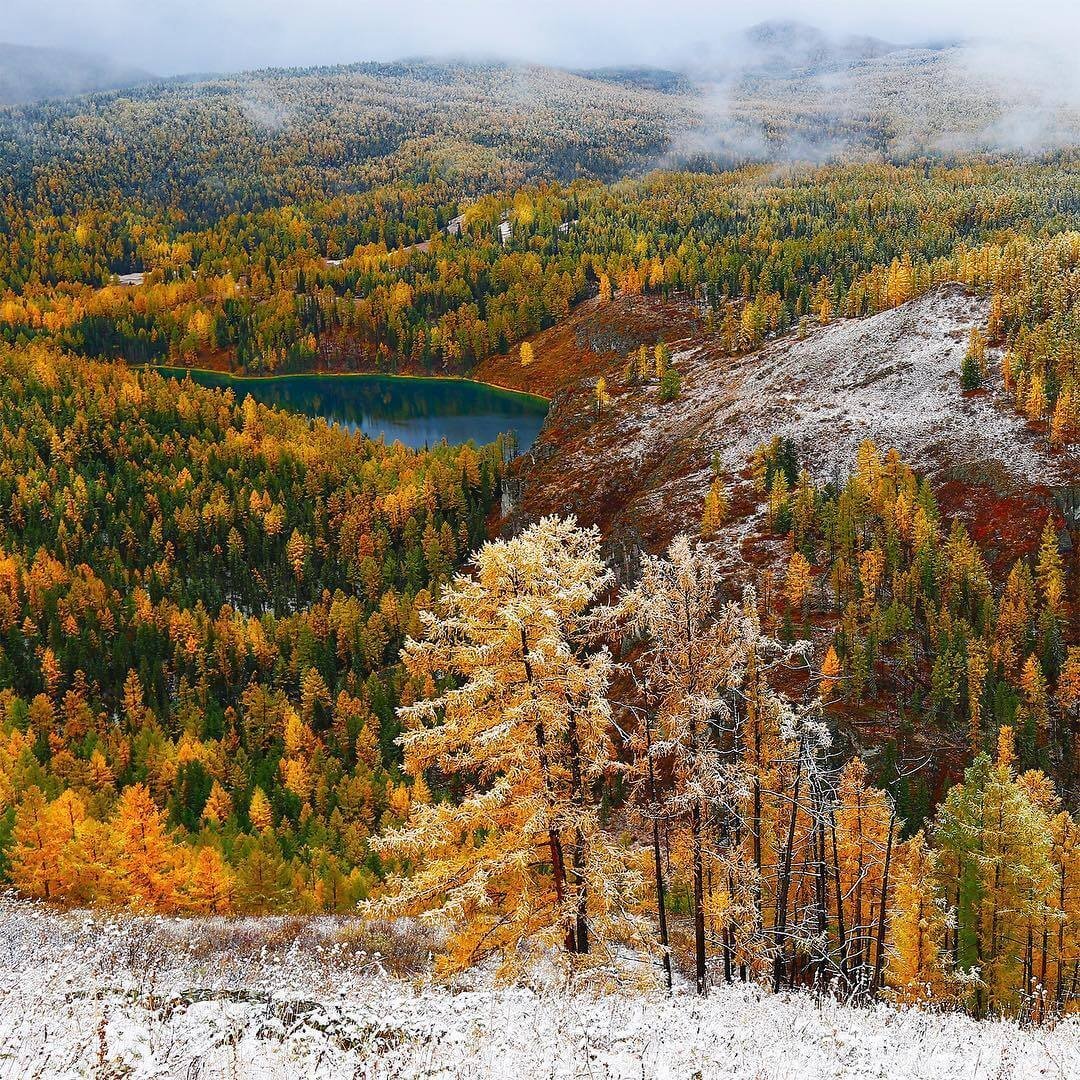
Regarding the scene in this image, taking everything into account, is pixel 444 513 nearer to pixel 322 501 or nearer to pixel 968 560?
pixel 322 501

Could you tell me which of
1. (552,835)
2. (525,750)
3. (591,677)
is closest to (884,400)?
(591,677)

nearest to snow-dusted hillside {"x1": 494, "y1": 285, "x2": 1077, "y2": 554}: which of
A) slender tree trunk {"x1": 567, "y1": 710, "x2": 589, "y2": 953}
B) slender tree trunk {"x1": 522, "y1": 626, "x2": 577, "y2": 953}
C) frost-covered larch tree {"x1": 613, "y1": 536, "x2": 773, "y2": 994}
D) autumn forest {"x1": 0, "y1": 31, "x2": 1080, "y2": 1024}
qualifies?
autumn forest {"x1": 0, "y1": 31, "x2": 1080, "y2": 1024}

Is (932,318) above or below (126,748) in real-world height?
above

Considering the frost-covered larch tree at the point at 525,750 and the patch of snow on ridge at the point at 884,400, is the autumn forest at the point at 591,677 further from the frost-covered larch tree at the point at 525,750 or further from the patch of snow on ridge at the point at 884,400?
the patch of snow on ridge at the point at 884,400

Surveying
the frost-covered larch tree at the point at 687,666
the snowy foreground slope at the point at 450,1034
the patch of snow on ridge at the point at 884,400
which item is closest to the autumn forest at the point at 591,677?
the frost-covered larch tree at the point at 687,666

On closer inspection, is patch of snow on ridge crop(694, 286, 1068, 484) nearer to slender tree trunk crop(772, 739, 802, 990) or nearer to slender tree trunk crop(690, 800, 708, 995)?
slender tree trunk crop(772, 739, 802, 990)

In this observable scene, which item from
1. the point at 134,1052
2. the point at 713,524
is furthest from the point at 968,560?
the point at 134,1052

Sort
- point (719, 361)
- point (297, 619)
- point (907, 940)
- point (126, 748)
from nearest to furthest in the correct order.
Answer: point (907, 940)
point (126, 748)
point (297, 619)
point (719, 361)
